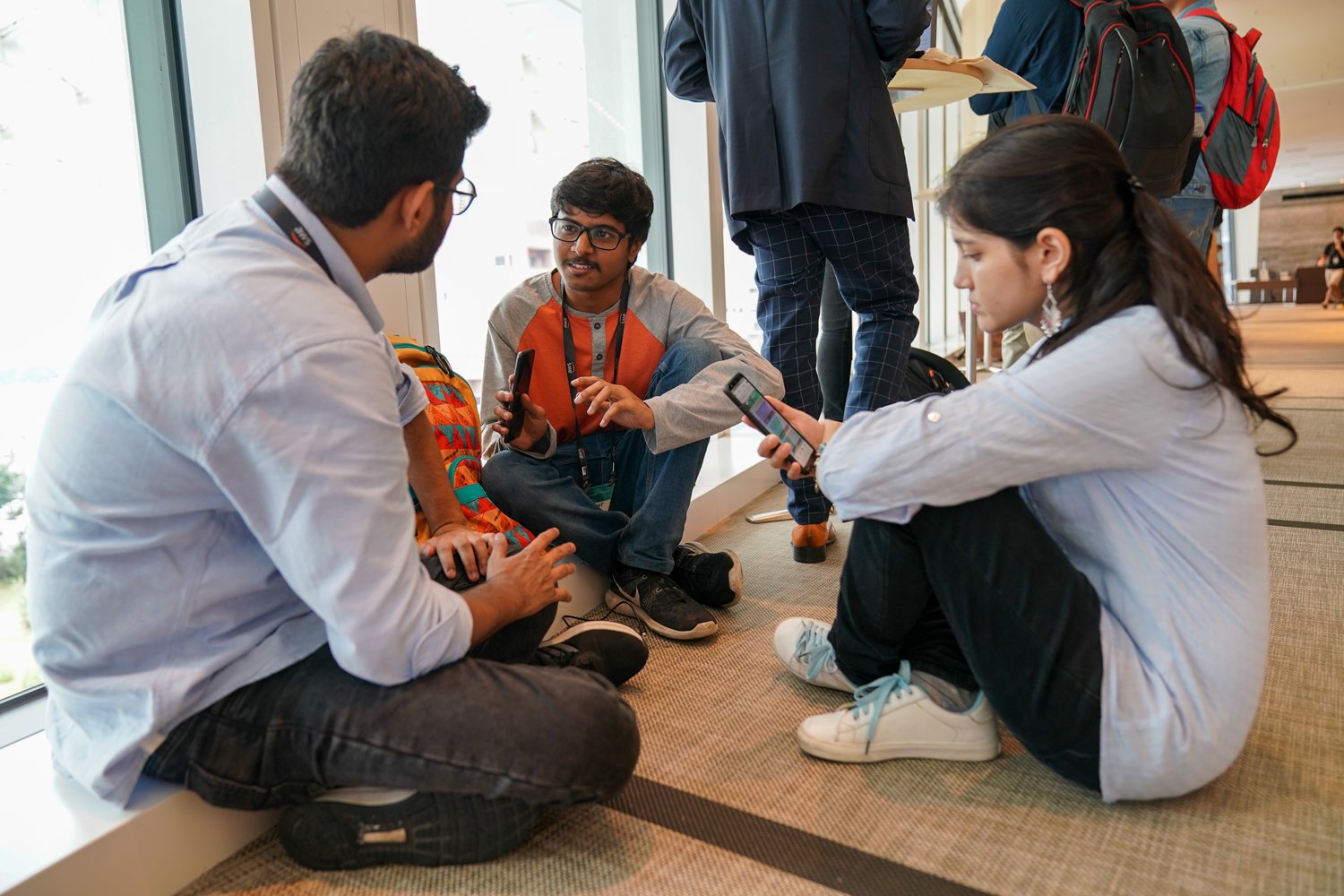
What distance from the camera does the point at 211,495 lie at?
93 centimetres

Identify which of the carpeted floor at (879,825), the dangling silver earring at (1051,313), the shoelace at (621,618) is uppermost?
the dangling silver earring at (1051,313)

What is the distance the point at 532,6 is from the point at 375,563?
7.38 feet

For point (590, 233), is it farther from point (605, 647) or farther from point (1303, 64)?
point (1303, 64)

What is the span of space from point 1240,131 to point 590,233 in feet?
7.18

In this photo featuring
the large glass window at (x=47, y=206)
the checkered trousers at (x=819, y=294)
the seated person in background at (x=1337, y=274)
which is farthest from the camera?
the seated person in background at (x=1337, y=274)

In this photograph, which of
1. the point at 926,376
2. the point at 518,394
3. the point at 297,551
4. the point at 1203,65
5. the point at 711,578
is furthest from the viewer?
the point at 1203,65

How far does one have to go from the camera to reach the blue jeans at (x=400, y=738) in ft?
3.27

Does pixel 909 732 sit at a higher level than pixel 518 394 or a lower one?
lower

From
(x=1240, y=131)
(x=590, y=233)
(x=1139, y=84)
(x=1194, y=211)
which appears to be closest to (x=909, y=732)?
(x=590, y=233)

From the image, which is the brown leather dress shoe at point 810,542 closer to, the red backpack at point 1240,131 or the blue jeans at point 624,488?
the blue jeans at point 624,488

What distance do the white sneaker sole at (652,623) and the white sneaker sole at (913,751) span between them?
0.47 m

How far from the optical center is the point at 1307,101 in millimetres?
12336

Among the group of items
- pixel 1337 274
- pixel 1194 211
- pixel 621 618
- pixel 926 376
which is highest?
pixel 1194 211

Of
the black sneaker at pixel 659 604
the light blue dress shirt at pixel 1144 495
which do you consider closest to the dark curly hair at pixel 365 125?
the light blue dress shirt at pixel 1144 495
